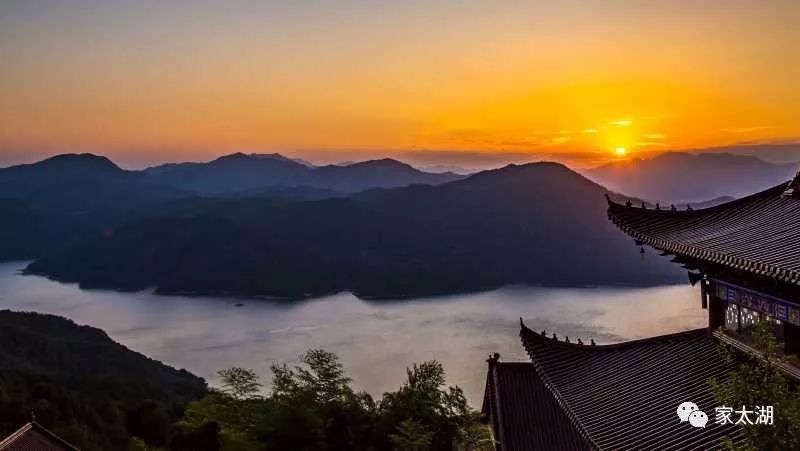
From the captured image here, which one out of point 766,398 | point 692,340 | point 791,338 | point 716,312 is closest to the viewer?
point 766,398

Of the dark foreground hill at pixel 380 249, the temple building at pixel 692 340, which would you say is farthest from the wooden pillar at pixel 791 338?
the dark foreground hill at pixel 380 249

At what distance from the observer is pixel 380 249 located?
5832 inches

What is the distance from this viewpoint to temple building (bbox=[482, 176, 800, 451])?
787 cm

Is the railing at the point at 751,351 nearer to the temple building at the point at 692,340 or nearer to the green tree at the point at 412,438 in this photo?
the temple building at the point at 692,340

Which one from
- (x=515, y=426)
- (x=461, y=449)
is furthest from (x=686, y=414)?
(x=461, y=449)

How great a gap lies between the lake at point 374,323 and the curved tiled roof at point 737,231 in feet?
144

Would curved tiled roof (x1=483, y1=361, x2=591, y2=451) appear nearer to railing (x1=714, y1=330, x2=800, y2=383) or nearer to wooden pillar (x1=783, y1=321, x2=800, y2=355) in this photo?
railing (x1=714, y1=330, x2=800, y2=383)

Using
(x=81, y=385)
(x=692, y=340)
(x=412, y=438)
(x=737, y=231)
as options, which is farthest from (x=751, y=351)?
(x=81, y=385)

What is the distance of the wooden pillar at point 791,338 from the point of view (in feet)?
25.8

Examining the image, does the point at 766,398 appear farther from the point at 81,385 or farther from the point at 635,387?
Result: the point at 81,385

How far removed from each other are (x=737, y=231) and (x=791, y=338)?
1.80m

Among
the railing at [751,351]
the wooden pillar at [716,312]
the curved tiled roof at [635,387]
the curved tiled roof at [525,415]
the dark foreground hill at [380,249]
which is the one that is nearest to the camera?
the railing at [751,351]

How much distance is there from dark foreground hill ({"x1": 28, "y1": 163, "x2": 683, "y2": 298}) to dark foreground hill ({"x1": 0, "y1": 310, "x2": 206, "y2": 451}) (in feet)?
177

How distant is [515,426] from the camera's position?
50.8 feet
